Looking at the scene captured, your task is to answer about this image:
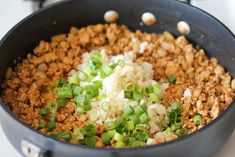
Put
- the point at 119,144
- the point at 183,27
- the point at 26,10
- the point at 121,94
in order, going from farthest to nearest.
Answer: the point at 26,10, the point at 183,27, the point at 121,94, the point at 119,144

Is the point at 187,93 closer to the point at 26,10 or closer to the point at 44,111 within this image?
the point at 44,111

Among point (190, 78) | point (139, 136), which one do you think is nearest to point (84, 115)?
point (139, 136)

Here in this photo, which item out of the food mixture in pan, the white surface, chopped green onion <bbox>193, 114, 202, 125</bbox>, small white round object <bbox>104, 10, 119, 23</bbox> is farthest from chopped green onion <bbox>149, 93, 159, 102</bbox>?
the white surface

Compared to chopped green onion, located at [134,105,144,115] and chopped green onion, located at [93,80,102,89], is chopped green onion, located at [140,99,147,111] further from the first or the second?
chopped green onion, located at [93,80,102,89]

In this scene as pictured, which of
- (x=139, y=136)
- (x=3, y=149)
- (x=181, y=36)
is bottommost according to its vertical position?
(x=3, y=149)

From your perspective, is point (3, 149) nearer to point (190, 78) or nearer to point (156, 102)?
point (156, 102)

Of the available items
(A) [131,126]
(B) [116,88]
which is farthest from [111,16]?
(A) [131,126]
